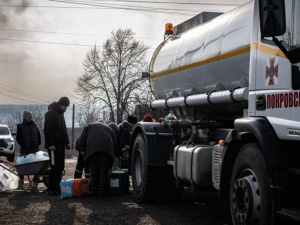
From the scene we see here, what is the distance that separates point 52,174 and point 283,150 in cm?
730

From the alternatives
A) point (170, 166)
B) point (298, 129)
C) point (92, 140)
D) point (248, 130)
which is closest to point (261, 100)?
point (248, 130)

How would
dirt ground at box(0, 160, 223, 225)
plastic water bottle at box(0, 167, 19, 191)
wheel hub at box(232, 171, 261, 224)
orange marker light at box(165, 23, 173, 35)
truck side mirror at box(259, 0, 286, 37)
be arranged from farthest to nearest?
plastic water bottle at box(0, 167, 19, 191), orange marker light at box(165, 23, 173, 35), dirt ground at box(0, 160, 223, 225), wheel hub at box(232, 171, 261, 224), truck side mirror at box(259, 0, 286, 37)

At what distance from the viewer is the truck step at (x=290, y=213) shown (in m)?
4.87

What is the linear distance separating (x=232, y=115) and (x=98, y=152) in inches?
160

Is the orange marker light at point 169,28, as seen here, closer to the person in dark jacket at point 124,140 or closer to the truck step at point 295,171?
the person in dark jacket at point 124,140

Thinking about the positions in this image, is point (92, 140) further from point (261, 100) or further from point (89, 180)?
point (261, 100)

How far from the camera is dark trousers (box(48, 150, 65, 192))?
11.7 metres

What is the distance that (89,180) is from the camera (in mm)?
11258

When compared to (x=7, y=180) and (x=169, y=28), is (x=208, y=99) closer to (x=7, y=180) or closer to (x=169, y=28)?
(x=169, y=28)

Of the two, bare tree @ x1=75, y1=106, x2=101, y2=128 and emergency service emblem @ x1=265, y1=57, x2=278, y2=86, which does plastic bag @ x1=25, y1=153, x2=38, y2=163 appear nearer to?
emergency service emblem @ x1=265, y1=57, x2=278, y2=86

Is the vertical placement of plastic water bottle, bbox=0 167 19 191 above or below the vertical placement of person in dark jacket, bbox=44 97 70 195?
below

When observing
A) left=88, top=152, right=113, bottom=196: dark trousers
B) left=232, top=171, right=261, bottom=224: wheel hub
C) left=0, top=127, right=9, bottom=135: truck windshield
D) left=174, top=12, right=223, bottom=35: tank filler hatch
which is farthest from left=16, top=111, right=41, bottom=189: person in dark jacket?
left=0, top=127, right=9, bottom=135: truck windshield

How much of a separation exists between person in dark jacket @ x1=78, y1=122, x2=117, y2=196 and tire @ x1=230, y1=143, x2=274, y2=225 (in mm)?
5363

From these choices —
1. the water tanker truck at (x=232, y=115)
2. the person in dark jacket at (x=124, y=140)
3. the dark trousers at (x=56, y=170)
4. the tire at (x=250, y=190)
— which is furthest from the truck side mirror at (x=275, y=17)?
the person in dark jacket at (x=124, y=140)
